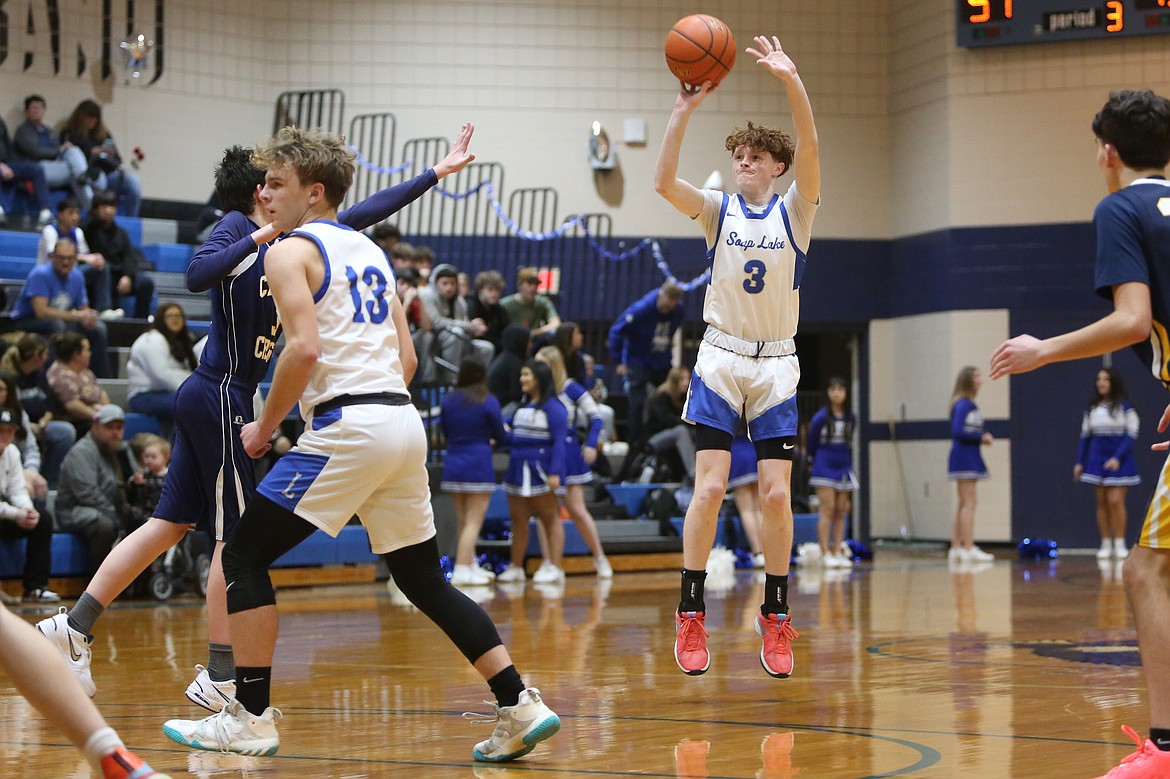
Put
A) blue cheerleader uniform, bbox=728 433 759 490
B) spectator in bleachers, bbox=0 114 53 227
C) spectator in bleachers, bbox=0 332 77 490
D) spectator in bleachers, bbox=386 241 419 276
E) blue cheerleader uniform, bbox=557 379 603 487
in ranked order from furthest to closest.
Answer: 1. spectator in bleachers, bbox=0 114 53 227
2. blue cheerleader uniform, bbox=728 433 759 490
3. spectator in bleachers, bbox=386 241 419 276
4. blue cheerleader uniform, bbox=557 379 603 487
5. spectator in bleachers, bbox=0 332 77 490

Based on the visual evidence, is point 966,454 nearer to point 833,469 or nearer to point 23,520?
point 833,469

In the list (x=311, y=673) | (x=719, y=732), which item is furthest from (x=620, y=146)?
(x=719, y=732)

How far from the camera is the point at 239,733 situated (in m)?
4.14

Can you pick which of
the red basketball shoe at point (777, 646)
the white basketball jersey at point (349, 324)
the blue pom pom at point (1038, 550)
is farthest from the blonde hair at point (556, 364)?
the white basketball jersey at point (349, 324)

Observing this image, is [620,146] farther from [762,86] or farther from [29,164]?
[29,164]

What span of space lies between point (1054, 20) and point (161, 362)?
10.8 m

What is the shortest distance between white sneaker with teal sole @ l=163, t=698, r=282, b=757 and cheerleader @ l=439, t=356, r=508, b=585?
7.25 metres

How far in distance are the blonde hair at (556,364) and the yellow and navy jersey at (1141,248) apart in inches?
340

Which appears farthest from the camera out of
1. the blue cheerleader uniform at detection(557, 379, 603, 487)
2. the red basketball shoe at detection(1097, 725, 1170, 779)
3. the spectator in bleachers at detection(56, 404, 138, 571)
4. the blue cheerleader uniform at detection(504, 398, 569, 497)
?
the blue cheerleader uniform at detection(557, 379, 603, 487)

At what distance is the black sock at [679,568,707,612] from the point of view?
5.61m

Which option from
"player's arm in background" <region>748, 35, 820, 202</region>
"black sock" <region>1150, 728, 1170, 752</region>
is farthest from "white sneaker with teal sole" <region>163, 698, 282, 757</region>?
"player's arm in background" <region>748, 35, 820, 202</region>

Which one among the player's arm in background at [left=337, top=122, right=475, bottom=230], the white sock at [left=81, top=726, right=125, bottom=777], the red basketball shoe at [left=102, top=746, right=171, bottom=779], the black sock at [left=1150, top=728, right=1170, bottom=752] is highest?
the player's arm in background at [left=337, top=122, right=475, bottom=230]

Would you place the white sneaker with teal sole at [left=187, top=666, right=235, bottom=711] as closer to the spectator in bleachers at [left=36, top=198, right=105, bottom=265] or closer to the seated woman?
the spectator in bleachers at [left=36, top=198, right=105, bottom=265]

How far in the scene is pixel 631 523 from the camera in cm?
1424
